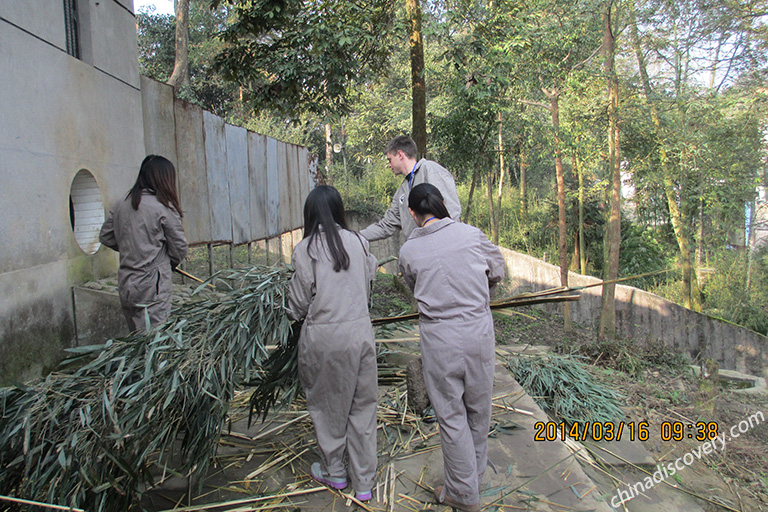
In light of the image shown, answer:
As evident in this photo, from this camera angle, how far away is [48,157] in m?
4.06

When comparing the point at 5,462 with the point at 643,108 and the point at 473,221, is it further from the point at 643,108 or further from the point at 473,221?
the point at 473,221

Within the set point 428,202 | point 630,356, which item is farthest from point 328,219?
point 630,356

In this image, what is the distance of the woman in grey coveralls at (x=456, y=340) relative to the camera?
2791mm

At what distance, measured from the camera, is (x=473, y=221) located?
1750cm

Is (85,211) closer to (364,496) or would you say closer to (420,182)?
(420,182)

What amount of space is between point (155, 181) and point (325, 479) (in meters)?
2.34

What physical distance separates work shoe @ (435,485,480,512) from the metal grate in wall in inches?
181

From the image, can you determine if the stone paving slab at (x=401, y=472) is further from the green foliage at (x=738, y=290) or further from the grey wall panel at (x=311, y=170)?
the green foliage at (x=738, y=290)

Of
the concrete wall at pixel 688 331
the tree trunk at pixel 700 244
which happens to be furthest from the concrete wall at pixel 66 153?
the tree trunk at pixel 700 244

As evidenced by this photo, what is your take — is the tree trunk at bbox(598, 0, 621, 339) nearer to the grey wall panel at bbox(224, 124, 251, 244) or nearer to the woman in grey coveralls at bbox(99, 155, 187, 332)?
the grey wall panel at bbox(224, 124, 251, 244)

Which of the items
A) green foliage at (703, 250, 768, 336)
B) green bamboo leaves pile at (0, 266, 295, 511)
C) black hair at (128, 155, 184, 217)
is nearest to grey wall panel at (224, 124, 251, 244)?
black hair at (128, 155, 184, 217)

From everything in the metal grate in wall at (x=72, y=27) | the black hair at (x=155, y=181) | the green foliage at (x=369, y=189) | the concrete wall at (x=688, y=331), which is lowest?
the concrete wall at (x=688, y=331)

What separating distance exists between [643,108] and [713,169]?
8.43ft

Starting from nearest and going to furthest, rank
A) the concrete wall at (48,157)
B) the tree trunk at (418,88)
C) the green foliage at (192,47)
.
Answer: the concrete wall at (48,157) < the tree trunk at (418,88) < the green foliage at (192,47)
